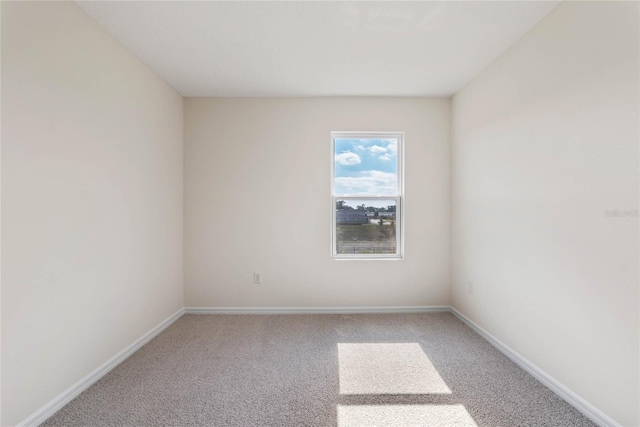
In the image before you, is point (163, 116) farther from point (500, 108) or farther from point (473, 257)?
point (473, 257)

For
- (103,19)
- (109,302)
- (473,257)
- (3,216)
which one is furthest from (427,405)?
(103,19)

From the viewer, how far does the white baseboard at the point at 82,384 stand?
62.0 inches

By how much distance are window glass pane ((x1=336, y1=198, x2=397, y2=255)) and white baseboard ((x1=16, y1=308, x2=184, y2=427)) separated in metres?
2.09

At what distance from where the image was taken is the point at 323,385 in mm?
1931

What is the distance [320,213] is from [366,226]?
586 mm

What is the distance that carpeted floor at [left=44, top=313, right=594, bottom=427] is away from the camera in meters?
1.64

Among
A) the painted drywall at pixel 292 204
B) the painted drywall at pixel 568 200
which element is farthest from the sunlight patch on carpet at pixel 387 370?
the painted drywall at pixel 292 204

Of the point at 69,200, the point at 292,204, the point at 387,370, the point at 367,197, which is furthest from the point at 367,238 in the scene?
the point at 69,200

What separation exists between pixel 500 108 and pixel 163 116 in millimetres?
3142

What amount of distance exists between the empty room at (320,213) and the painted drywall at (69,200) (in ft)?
0.05

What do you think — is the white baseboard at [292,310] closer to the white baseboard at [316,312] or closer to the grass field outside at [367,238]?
the white baseboard at [316,312]

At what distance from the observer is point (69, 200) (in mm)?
1772

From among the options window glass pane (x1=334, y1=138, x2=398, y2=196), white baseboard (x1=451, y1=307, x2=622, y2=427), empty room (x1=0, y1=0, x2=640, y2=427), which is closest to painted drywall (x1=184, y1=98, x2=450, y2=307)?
empty room (x1=0, y1=0, x2=640, y2=427)

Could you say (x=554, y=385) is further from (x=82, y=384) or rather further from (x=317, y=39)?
(x=82, y=384)
